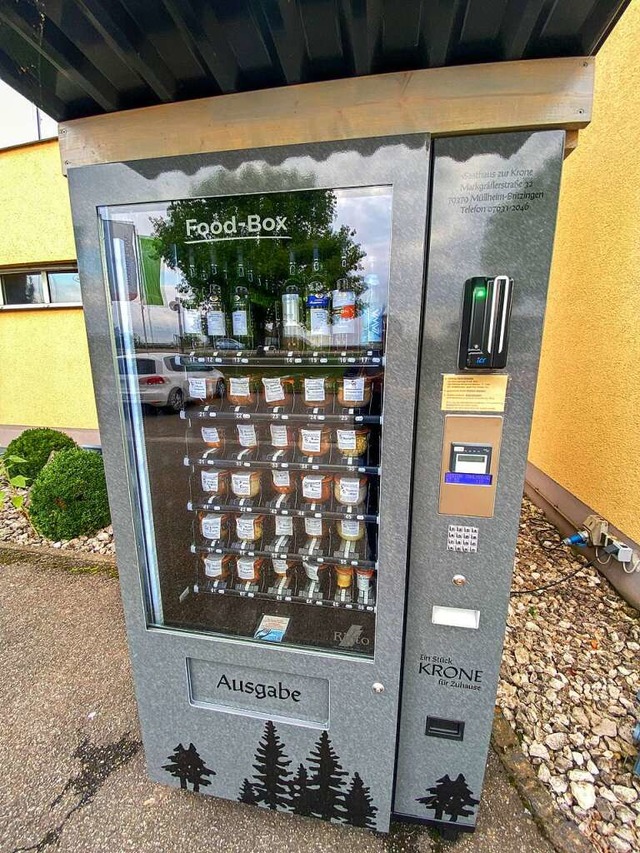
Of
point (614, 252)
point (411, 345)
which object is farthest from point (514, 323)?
point (614, 252)

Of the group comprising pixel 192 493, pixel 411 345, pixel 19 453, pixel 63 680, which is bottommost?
pixel 63 680

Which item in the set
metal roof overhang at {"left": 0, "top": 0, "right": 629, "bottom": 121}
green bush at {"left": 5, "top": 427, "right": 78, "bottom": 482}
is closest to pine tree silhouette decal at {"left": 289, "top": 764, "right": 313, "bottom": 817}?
metal roof overhang at {"left": 0, "top": 0, "right": 629, "bottom": 121}

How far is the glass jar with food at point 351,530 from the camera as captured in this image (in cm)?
173

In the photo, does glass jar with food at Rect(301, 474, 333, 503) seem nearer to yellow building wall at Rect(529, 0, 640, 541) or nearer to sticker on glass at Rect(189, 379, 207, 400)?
sticker on glass at Rect(189, 379, 207, 400)

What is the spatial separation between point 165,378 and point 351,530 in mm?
1016

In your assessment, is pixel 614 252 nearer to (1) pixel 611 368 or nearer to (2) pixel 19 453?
(1) pixel 611 368

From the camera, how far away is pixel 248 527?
1794mm

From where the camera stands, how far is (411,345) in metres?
1.12

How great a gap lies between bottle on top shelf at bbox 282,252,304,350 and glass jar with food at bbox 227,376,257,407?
0.74ft

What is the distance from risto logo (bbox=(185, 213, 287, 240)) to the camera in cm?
134

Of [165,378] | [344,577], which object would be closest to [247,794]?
[344,577]

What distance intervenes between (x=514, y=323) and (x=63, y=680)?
2745mm

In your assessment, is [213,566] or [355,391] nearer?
[355,391]

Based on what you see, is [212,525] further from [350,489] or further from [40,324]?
[40,324]
